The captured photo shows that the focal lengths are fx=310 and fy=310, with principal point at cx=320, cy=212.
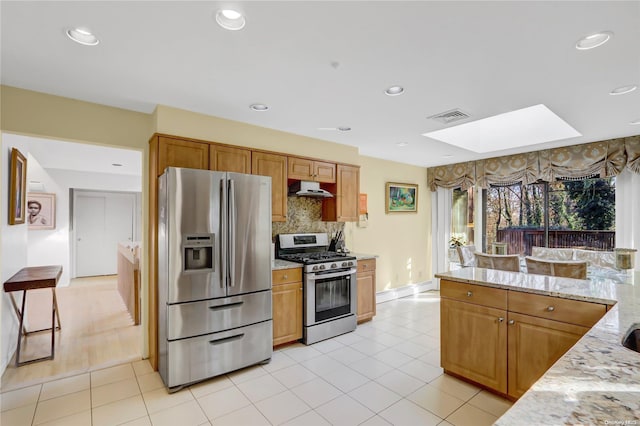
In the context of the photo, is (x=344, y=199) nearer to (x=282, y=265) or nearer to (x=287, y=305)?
(x=282, y=265)

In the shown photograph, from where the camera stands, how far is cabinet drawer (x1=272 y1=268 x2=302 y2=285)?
3351 millimetres

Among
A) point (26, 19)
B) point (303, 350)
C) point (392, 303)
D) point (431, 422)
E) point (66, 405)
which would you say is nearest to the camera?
point (26, 19)

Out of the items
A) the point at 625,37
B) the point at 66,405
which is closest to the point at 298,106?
the point at 625,37

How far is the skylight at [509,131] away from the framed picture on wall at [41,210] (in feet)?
23.8

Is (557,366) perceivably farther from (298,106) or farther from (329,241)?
(329,241)

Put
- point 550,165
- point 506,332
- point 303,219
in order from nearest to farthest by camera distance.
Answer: point 506,332 → point 303,219 → point 550,165

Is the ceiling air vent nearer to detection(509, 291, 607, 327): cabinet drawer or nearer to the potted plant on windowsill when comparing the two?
detection(509, 291, 607, 327): cabinet drawer

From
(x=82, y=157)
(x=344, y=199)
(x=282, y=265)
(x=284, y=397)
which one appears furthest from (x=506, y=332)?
(x=82, y=157)

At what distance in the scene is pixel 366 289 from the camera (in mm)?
4219

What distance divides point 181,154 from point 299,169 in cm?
140

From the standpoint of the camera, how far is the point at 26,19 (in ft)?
5.55

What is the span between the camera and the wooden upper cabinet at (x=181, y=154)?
9.55ft

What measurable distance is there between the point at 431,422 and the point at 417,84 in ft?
8.24

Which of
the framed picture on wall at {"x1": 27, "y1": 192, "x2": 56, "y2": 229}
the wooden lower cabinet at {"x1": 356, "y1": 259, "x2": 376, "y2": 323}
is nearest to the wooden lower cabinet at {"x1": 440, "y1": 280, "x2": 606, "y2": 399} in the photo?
the wooden lower cabinet at {"x1": 356, "y1": 259, "x2": 376, "y2": 323}
